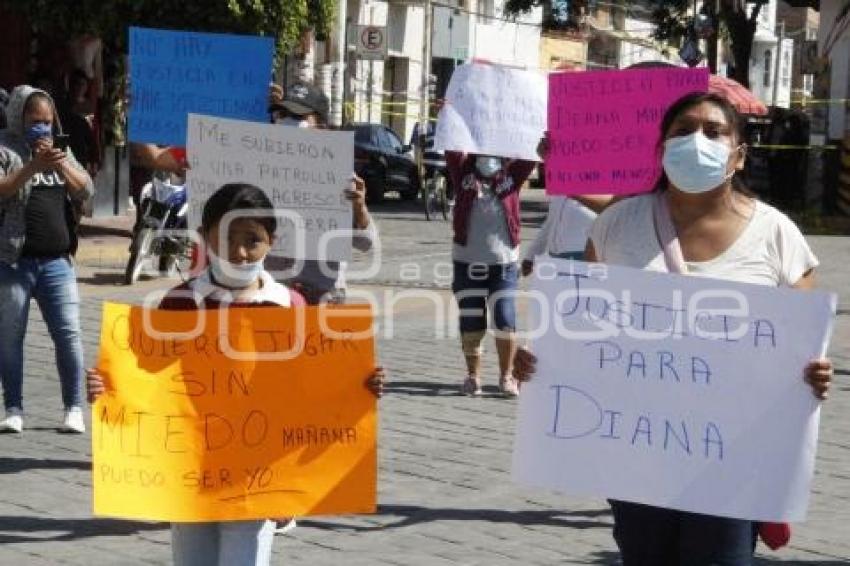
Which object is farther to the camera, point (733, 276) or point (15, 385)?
point (15, 385)

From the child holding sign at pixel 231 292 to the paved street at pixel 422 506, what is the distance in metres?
1.62

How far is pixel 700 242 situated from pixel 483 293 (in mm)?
6191

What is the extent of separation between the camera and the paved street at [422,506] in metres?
6.68

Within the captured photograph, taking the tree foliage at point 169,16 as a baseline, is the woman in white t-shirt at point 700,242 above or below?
below

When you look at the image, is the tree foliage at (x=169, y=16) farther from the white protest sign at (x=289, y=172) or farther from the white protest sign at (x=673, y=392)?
the white protest sign at (x=673, y=392)

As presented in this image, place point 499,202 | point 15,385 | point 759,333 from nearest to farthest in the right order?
point 759,333 → point 15,385 → point 499,202

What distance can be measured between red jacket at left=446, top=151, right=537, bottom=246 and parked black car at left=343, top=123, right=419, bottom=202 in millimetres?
21073

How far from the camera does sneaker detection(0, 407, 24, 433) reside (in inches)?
350

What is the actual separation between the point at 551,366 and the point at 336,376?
649 millimetres

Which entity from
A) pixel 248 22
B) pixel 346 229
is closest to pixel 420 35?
pixel 248 22

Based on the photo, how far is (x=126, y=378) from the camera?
193 inches

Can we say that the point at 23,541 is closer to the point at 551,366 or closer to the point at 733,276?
the point at 551,366

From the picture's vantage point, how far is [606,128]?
738 centimetres

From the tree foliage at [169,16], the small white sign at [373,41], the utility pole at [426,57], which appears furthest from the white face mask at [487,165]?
the utility pole at [426,57]
